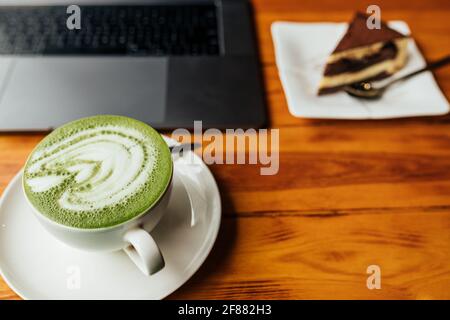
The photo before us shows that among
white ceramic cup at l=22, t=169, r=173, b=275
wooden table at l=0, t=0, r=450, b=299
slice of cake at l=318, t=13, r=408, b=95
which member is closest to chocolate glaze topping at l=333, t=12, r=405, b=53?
slice of cake at l=318, t=13, r=408, b=95

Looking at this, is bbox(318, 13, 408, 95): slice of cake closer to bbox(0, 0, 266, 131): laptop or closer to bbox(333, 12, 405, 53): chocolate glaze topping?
bbox(333, 12, 405, 53): chocolate glaze topping

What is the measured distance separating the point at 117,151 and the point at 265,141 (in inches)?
8.5

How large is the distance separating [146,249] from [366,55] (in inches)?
18.6

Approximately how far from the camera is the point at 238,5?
2.46ft

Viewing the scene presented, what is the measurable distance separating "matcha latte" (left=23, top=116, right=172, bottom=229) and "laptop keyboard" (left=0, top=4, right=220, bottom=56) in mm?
266

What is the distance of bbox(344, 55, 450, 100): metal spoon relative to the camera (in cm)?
61

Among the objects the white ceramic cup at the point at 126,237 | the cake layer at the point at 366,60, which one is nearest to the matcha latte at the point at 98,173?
the white ceramic cup at the point at 126,237

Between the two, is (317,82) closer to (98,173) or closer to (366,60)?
(366,60)

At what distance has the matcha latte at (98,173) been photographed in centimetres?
37

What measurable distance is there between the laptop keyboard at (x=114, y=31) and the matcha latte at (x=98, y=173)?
0.87 feet
